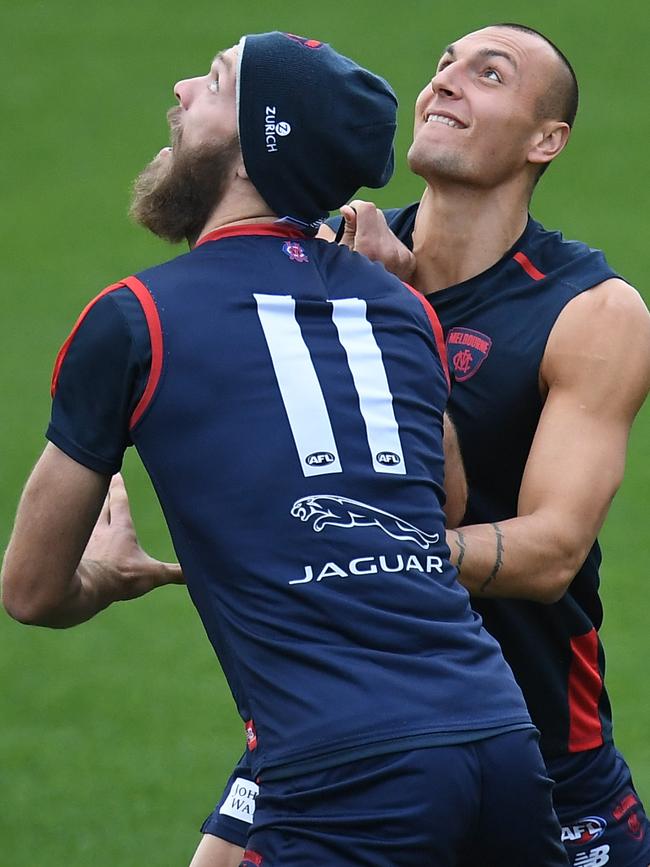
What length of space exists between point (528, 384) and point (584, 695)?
2.72 feet

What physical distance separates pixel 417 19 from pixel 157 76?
337cm

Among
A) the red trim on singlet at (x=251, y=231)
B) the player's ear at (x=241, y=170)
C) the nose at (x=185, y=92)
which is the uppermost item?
the nose at (x=185, y=92)

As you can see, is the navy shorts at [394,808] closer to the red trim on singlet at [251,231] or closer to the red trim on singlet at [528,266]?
the red trim on singlet at [251,231]

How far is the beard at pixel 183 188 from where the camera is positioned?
135 inches

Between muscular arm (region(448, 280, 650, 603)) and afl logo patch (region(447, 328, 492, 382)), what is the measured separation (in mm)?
168

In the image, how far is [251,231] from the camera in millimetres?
3402

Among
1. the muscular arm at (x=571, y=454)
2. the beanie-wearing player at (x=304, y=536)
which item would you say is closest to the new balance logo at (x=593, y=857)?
the muscular arm at (x=571, y=454)

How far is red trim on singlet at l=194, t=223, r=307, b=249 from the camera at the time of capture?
11.1 ft

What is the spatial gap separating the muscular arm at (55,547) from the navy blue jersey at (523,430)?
1.16 m

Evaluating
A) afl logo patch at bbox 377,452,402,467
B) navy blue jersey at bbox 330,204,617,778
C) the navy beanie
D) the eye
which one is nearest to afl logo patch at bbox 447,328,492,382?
navy blue jersey at bbox 330,204,617,778

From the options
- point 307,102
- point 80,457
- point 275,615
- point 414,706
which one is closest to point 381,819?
point 414,706

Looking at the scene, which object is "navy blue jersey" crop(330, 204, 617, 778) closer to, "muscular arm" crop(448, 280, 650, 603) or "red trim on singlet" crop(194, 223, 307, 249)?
"muscular arm" crop(448, 280, 650, 603)

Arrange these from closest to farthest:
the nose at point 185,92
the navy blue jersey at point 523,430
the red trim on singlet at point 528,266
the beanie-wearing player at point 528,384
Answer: the nose at point 185,92
the beanie-wearing player at point 528,384
the navy blue jersey at point 523,430
the red trim on singlet at point 528,266

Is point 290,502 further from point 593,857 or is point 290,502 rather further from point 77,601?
point 593,857
